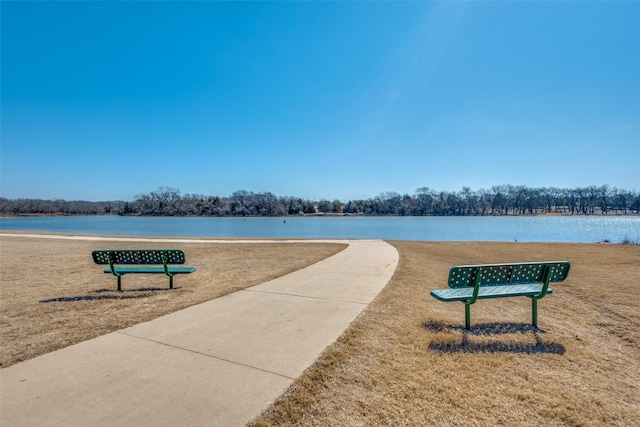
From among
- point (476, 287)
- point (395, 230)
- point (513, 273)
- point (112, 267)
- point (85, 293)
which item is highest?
point (513, 273)

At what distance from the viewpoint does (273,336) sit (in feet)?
13.9

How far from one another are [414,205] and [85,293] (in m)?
126

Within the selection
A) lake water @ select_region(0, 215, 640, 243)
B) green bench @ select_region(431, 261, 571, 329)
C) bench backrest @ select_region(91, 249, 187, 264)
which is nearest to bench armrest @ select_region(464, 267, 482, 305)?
green bench @ select_region(431, 261, 571, 329)

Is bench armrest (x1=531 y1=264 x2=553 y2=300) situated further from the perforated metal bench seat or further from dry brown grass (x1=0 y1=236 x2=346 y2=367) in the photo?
dry brown grass (x1=0 y1=236 x2=346 y2=367)

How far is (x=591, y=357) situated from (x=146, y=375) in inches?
204

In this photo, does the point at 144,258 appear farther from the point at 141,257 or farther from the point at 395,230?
the point at 395,230

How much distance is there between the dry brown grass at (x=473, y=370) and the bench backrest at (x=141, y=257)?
4.81 meters

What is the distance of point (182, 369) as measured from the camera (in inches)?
132

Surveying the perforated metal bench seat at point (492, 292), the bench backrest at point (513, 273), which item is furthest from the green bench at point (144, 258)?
the bench backrest at point (513, 273)

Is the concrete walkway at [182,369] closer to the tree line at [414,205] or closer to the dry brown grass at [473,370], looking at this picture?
the dry brown grass at [473,370]

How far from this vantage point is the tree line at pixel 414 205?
11744cm

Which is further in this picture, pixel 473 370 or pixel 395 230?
pixel 395 230

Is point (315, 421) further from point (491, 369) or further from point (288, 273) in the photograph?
point (288, 273)

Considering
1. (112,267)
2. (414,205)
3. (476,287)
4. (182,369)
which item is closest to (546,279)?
(476,287)
